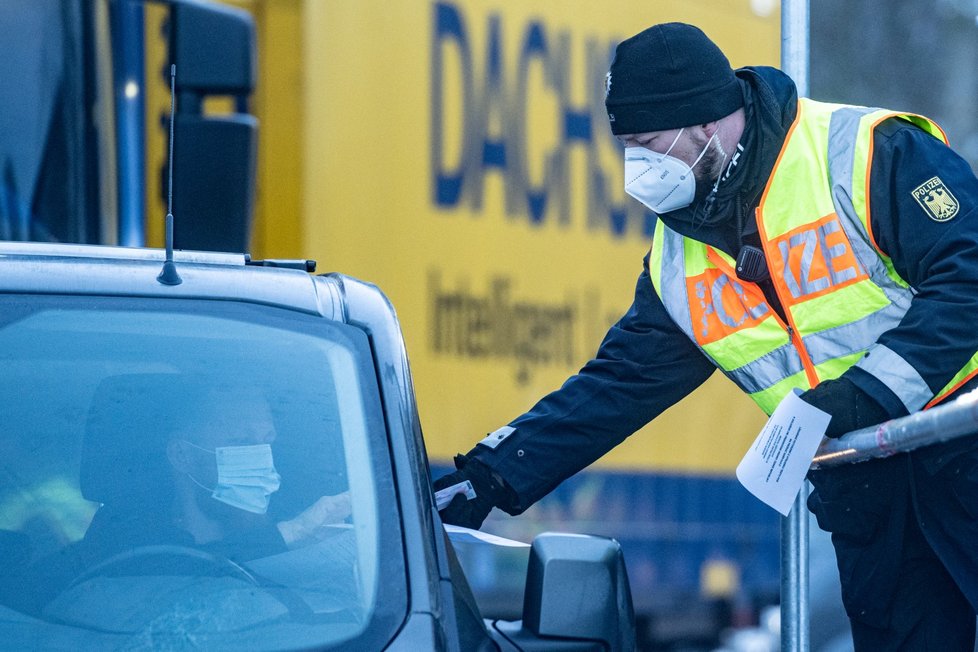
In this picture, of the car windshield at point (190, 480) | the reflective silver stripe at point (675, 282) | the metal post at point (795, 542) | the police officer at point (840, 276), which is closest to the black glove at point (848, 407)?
the police officer at point (840, 276)

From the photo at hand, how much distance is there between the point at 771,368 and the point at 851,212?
0.37 m

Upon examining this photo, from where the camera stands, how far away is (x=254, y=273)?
9.40 feet

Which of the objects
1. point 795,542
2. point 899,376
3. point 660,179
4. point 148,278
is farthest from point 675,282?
point 148,278

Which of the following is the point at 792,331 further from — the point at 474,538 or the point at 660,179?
the point at 474,538

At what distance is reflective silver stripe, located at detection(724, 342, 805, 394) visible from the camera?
329cm

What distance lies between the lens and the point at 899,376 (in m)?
2.93

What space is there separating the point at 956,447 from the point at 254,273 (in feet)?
4.21

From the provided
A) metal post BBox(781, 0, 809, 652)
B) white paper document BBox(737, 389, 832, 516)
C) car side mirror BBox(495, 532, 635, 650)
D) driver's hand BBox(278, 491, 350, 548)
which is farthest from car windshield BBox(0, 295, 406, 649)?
metal post BBox(781, 0, 809, 652)

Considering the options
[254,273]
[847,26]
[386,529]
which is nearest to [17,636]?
[386,529]

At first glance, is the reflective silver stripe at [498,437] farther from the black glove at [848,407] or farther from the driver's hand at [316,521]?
the driver's hand at [316,521]

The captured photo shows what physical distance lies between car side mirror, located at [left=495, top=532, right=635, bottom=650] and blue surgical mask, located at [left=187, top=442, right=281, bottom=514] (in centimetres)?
45

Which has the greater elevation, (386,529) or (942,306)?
(942,306)

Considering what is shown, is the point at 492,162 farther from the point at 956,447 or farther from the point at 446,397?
the point at 956,447

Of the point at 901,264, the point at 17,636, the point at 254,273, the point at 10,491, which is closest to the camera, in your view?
the point at 17,636
